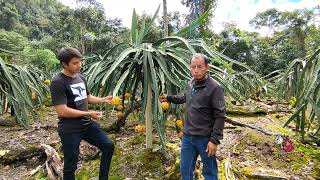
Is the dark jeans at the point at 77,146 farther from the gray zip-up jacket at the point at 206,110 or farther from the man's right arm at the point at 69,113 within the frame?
the gray zip-up jacket at the point at 206,110

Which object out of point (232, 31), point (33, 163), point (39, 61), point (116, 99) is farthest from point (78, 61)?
point (232, 31)

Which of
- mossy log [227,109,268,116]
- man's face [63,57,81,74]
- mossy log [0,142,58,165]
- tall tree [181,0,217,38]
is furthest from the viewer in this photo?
tall tree [181,0,217,38]

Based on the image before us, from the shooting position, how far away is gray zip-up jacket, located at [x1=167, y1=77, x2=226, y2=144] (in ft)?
7.91

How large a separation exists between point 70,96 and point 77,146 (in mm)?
410

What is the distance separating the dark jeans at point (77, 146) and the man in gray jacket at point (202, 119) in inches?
26.4

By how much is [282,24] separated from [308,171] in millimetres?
28017

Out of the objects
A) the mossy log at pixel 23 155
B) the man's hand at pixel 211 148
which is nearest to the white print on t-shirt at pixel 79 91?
the man's hand at pixel 211 148

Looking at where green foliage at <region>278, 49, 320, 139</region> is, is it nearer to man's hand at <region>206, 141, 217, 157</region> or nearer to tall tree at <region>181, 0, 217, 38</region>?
man's hand at <region>206, 141, 217, 157</region>

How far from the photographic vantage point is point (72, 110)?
8.04 feet

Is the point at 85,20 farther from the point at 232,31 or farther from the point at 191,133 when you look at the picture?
the point at 191,133

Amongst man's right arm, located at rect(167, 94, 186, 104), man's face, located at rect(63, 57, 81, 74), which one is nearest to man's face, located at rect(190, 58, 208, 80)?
man's right arm, located at rect(167, 94, 186, 104)

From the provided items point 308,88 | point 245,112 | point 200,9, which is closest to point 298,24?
point 200,9

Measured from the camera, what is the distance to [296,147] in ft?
13.6

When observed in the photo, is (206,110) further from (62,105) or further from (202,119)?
(62,105)
